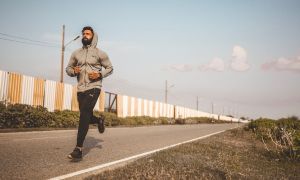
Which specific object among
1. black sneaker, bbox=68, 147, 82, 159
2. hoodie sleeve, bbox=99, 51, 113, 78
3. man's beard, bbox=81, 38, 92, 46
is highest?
man's beard, bbox=81, 38, 92, 46

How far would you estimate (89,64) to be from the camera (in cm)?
584

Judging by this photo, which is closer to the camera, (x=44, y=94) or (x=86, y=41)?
(x=86, y=41)

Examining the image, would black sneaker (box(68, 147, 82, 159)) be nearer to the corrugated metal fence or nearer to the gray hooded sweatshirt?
the gray hooded sweatshirt

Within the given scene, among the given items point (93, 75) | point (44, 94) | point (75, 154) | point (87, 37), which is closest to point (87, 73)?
point (93, 75)

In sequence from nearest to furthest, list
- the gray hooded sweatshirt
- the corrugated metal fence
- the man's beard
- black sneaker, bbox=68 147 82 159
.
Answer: black sneaker, bbox=68 147 82 159 < the gray hooded sweatshirt < the man's beard < the corrugated metal fence

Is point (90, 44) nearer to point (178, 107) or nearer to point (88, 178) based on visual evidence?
point (88, 178)

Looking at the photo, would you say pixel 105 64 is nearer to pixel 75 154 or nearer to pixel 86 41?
pixel 86 41

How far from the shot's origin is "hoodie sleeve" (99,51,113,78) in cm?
596

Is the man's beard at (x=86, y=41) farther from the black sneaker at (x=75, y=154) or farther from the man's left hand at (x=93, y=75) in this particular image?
the black sneaker at (x=75, y=154)

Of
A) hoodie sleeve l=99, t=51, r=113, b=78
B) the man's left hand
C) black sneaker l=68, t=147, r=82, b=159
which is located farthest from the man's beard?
black sneaker l=68, t=147, r=82, b=159

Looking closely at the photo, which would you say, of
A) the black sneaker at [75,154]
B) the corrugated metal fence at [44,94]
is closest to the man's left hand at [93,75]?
the black sneaker at [75,154]

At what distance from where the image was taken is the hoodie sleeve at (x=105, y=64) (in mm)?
5957

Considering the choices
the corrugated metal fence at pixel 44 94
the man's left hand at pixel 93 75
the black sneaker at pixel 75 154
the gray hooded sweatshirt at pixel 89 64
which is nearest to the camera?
the black sneaker at pixel 75 154

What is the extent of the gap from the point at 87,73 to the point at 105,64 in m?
0.44
